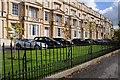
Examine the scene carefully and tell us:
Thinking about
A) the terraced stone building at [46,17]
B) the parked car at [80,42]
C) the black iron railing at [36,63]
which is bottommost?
the black iron railing at [36,63]

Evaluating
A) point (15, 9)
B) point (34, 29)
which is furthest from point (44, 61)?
point (34, 29)

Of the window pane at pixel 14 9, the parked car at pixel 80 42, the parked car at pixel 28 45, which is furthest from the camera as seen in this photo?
the window pane at pixel 14 9

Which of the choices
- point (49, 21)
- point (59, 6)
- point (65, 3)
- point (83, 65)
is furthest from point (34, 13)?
point (83, 65)

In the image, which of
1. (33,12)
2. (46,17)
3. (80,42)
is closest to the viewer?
(80,42)

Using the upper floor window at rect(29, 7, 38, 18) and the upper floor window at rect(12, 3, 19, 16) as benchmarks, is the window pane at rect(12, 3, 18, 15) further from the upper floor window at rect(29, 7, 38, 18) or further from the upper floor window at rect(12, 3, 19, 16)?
the upper floor window at rect(29, 7, 38, 18)

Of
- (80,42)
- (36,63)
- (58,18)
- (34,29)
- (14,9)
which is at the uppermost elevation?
(14,9)

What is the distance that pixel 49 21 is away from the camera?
163 ft

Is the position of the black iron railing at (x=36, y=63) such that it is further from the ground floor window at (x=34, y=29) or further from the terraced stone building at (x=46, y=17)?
the ground floor window at (x=34, y=29)

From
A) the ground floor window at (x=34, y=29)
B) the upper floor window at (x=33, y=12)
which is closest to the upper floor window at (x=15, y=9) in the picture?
the upper floor window at (x=33, y=12)

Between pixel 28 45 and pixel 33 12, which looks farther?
pixel 33 12

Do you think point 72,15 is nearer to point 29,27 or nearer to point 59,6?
point 59,6

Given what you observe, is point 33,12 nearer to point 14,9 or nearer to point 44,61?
point 14,9

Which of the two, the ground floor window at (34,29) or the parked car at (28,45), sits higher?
the ground floor window at (34,29)

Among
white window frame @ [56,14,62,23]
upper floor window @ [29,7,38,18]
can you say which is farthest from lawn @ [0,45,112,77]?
white window frame @ [56,14,62,23]
